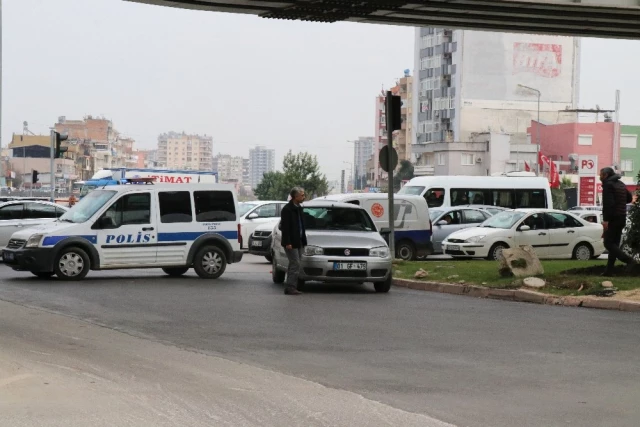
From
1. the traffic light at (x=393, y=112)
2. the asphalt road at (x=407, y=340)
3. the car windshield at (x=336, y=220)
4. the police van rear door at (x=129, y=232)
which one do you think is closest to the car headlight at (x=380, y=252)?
the asphalt road at (x=407, y=340)

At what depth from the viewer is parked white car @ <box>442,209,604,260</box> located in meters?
30.0

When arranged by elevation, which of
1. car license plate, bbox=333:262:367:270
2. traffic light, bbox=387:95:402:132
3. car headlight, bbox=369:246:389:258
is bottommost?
car license plate, bbox=333:262:367:270

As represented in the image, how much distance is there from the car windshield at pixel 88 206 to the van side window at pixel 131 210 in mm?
243

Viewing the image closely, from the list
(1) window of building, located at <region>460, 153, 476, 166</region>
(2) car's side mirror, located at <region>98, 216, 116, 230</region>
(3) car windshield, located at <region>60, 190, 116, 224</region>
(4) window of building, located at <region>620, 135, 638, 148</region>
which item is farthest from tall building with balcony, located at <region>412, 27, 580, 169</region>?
(2) car's side mirror, located at <region>98, 216, 116, 230</region>

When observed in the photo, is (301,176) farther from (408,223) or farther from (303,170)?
(408,223)

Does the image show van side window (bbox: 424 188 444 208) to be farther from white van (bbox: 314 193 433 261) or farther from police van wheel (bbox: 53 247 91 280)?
police van wheel (bbox: 53 247 91 280)

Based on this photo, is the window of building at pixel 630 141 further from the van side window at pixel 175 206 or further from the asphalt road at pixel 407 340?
the asphalt road at pixel 407 340

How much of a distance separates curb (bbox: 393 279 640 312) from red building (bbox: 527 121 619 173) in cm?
9400

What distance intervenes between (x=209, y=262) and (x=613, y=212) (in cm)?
776

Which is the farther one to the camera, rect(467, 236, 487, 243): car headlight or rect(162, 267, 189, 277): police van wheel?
rect(467, 236, 487, 243): car headlight

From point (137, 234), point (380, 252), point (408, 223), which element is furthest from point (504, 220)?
point (137, 234)

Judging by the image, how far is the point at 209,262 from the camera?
72.3 ft

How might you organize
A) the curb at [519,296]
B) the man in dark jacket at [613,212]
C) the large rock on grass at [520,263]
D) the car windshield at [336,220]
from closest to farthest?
the curb at [519,296] → the man in dark jacket at [613,212] → the large rock on grass at [520,263] → the car windshield at [336,220]

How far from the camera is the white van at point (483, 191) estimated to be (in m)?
42.9
